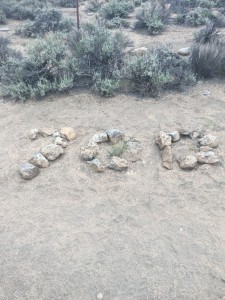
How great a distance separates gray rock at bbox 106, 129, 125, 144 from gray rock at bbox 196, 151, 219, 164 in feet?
3.20

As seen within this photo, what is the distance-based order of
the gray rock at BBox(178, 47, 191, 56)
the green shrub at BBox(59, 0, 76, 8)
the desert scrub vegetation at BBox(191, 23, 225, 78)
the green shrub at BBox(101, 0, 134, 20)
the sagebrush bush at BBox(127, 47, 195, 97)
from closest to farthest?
the sagebrush bush at BBox(127, 47, 195, 97) < the desert scrub vegetation at BBox(191, 23, 225, 78) < the gray rock at BBox(178, 47, 191, 56) < the green shrub at BBox(101, 0, 134, 20) < the green shrub at BBox(59, 0, 76, 8)

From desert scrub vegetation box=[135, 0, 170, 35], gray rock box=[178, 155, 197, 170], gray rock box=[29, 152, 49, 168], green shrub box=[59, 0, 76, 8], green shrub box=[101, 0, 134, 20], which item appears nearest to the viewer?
gray rock box=[178, 155, 197, 170]

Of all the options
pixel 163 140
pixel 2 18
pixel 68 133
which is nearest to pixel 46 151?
pixel 68 133

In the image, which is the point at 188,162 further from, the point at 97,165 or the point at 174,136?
the point at 97,165

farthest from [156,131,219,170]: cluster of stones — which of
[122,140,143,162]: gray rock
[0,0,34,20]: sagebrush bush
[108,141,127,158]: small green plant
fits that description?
[0,0,34,20]: sagebrush bush

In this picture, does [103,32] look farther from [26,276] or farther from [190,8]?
[190,8]

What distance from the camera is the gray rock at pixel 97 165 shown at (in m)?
4.05

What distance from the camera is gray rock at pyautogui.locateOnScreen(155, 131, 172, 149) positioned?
4.25 metres

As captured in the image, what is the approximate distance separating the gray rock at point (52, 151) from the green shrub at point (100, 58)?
155cm

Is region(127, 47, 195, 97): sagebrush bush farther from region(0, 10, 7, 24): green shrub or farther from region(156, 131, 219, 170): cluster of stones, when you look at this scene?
region(0, 10, 7, 24): green shrub

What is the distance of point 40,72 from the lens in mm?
5801

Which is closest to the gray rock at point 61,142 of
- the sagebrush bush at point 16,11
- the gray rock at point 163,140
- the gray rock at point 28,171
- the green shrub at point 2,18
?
the gray rock at point 28,171

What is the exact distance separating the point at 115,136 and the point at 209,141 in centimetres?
116

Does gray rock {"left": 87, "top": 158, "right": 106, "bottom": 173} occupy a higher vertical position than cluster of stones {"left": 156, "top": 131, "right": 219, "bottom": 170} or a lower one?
lower
